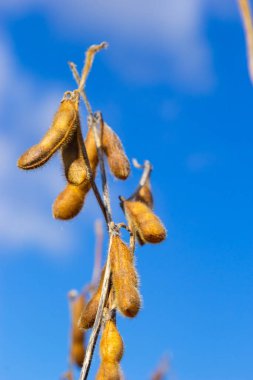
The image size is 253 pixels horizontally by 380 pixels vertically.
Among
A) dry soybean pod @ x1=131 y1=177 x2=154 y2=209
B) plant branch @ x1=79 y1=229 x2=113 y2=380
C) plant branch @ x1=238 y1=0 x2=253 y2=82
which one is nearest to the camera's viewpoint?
plant branch @ x1=238 y1=0 x2=253 y2=82

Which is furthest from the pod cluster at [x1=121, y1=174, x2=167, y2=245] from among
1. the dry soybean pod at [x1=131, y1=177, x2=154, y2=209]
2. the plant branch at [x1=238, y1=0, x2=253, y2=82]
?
the plant branch at [x1=238, y1=0, x2=253, y2=82]

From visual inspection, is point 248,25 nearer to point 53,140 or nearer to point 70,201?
point 53,140

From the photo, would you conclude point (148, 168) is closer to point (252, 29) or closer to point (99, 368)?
point (99, 368)

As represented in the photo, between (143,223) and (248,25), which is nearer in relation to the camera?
(248,25)

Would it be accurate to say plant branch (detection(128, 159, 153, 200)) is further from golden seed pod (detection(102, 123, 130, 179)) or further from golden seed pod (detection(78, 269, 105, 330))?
golden seed pod (detection(78, 269, 105, 330))

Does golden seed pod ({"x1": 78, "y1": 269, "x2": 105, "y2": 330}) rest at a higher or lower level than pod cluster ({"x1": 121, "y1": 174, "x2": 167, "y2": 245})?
lower

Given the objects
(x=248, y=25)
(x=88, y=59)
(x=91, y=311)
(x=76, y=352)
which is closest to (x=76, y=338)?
(x=76, y=352)
